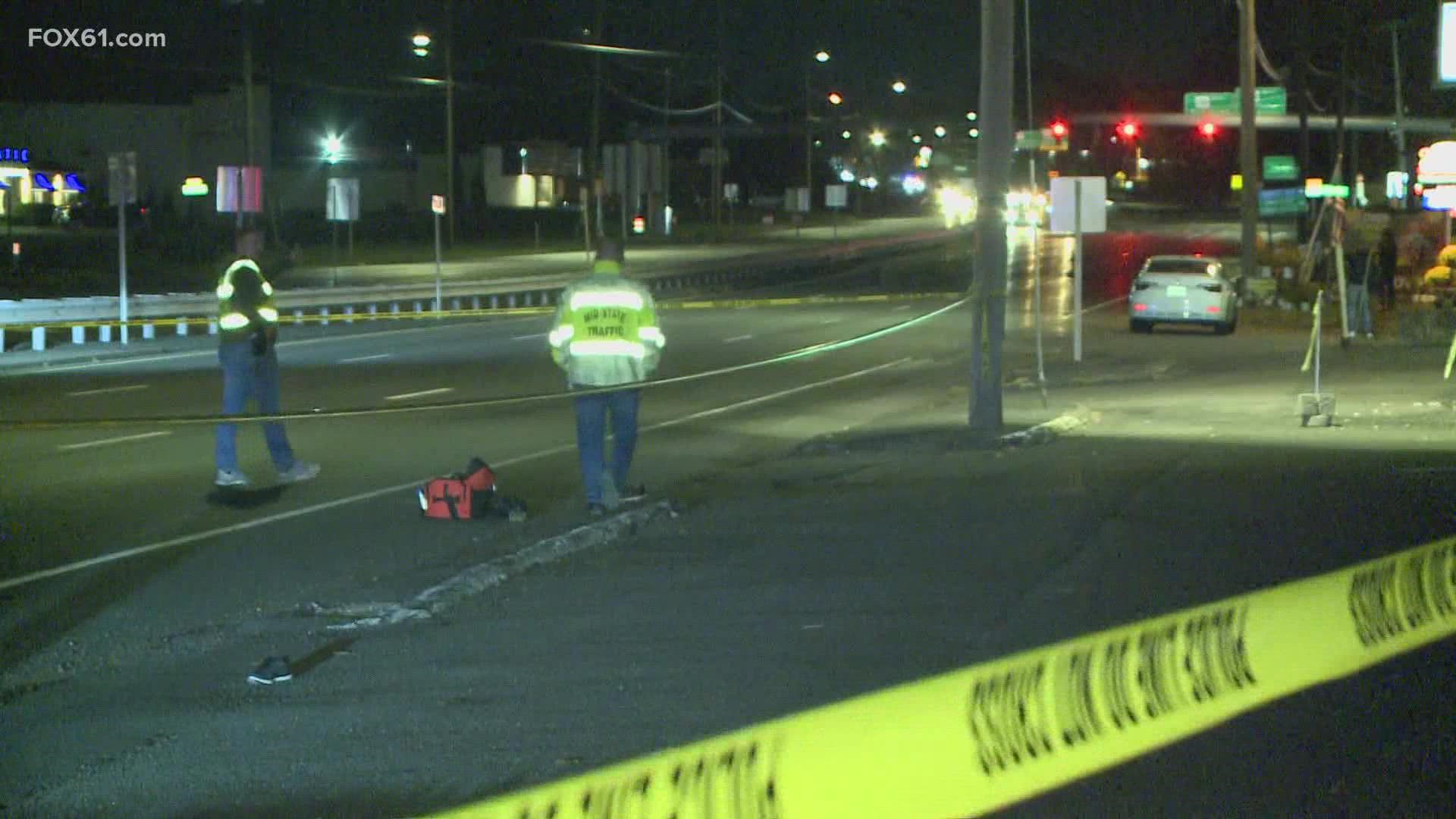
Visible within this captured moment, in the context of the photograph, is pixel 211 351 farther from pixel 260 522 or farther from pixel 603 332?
pixel 603 332

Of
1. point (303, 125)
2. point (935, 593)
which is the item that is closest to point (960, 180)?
point (303, 125)

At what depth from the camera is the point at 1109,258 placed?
65.9 m

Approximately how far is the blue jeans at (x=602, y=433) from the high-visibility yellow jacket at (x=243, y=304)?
10.6 feet

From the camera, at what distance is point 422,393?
74.1 feet

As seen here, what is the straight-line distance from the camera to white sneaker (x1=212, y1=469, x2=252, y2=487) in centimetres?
1472

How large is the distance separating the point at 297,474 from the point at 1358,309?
874 inches

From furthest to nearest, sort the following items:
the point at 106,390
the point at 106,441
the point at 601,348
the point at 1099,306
→ the point at 1099,306
the point at 106,390
the point at 106,441
the point at 601,348

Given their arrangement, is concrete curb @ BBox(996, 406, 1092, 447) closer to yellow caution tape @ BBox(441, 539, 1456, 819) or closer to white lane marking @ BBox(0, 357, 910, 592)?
white lane marking @ BBox(0, 357, 910, 592)

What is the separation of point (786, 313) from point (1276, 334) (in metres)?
10.1

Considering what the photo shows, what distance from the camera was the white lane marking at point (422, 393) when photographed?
22.0 m

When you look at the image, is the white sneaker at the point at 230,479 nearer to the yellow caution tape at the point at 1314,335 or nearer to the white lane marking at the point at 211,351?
the yellow caution tape at the point at 1314,335

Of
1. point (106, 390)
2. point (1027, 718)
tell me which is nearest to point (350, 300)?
point (106, 390)

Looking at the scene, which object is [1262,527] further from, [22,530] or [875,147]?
[875,147]

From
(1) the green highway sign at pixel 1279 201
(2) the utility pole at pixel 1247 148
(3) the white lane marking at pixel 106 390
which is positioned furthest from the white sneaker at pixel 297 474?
(1) the green highway sign at pixel 1279 201
